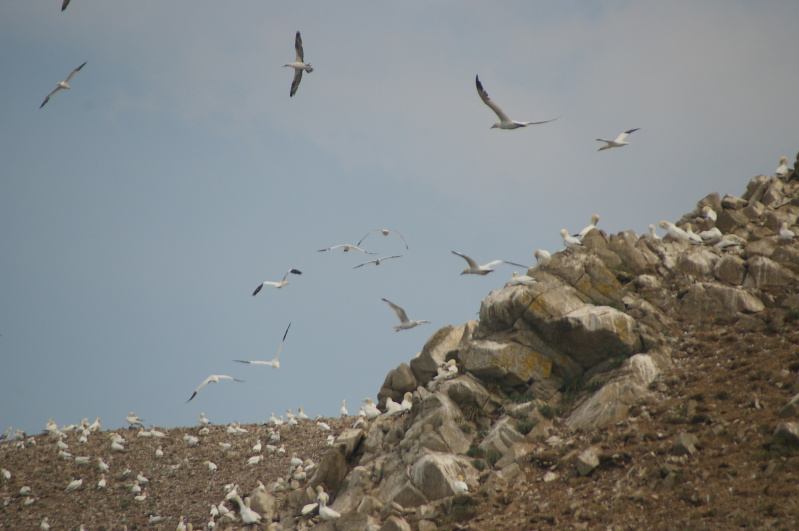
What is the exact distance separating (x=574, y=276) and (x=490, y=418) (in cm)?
668

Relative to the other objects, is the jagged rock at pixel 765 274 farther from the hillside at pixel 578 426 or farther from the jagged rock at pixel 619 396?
the jagged rock at pixel 619 396

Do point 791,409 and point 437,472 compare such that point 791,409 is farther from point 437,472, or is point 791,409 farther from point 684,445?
point 437,472

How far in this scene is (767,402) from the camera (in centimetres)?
2009

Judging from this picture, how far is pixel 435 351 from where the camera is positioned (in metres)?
28.4

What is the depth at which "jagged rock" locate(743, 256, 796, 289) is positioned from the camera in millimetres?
26688

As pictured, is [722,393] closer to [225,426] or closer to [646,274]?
[646,274]

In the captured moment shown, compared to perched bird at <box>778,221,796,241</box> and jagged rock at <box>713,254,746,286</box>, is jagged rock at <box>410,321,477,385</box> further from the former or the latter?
perched bird at <box>778,221,796,241</box>

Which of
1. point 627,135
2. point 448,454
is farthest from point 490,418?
point 627,135

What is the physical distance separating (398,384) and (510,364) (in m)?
5.95

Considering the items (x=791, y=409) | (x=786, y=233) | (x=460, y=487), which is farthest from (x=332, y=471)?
(x=786, y=233)

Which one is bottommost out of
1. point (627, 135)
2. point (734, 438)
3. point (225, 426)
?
point (225, 426)

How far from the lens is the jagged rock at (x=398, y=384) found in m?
28.7

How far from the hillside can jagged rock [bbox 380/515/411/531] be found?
0.12 meters

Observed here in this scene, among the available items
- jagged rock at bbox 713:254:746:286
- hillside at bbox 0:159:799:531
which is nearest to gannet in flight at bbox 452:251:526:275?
hillside at bbox 0:159:799:531
